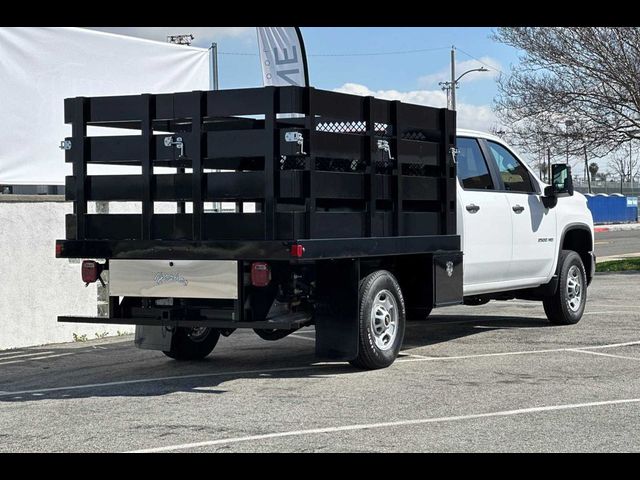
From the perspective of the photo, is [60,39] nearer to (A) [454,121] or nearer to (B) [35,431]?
(A) [454,121]

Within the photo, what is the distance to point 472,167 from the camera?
10.6 meters

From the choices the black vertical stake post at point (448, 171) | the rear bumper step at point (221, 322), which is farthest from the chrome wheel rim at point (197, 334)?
the black vertical stake post at point (448, 171)

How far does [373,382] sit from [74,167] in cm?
309

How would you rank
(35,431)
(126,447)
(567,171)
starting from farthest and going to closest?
(567,171) → (35,431) → (126,447)

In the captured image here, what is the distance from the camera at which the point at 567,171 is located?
11.8 meters

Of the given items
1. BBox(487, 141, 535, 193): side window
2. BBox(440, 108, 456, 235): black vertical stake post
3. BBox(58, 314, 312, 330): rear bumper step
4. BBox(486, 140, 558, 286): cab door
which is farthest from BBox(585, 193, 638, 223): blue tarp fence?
BBox(58, 314, 312, 330): rear bumper step

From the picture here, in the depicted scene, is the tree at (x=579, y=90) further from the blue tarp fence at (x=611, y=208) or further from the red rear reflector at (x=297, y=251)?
the blue tarp fence at (x=611, y=208)

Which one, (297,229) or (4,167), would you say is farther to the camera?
(4,167)

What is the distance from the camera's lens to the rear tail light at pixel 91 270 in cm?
886

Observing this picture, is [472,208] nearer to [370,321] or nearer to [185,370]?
[370,321]

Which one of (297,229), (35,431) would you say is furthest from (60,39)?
(35,431)

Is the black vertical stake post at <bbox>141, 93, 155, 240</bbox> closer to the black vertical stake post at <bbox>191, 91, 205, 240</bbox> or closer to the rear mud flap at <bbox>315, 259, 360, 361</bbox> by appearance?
the black vertical stake post at <bbox>191, 91, 205, 240</bbox>

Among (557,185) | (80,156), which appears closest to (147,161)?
(80,156)

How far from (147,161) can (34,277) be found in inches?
151
